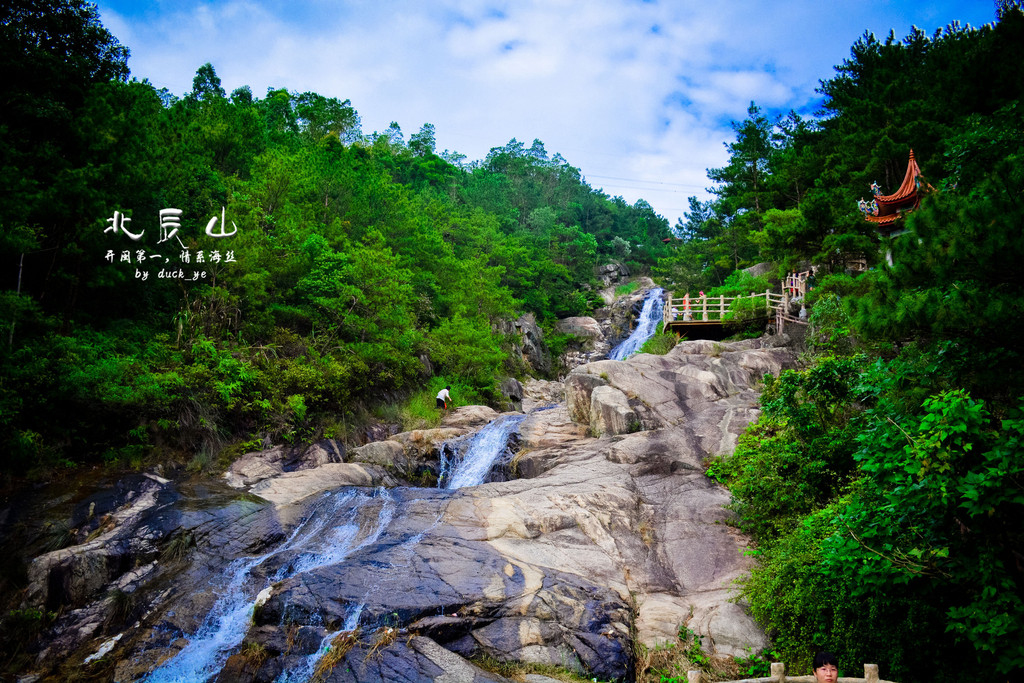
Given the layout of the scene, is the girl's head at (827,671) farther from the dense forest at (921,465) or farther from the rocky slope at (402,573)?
the rocky slope at (402,573)

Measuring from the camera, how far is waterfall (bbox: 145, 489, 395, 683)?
670 cm

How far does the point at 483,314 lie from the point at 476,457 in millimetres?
11465

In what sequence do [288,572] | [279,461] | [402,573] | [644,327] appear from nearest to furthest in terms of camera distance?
[402,573]
[288,572]
[279,461]
[644,327]

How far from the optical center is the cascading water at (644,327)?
96.5 ft

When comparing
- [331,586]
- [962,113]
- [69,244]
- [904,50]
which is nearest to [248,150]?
[69,244]

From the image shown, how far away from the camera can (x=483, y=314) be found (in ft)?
82.7

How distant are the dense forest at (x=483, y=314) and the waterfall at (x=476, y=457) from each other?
12.7ft

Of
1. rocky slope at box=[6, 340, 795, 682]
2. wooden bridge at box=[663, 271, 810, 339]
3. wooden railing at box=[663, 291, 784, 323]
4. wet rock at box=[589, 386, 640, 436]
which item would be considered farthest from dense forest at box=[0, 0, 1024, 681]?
wet rock at box=[589, 386, 640, 436]

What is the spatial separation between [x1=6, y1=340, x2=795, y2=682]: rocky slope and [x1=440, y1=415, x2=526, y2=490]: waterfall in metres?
2.53

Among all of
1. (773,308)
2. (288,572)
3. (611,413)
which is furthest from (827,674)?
(773,308)

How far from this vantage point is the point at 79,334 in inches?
457

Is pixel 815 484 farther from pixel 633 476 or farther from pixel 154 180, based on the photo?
pixel 154 180

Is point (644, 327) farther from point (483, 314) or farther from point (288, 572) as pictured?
point (288, 572)

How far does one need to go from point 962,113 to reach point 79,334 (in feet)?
86.8
